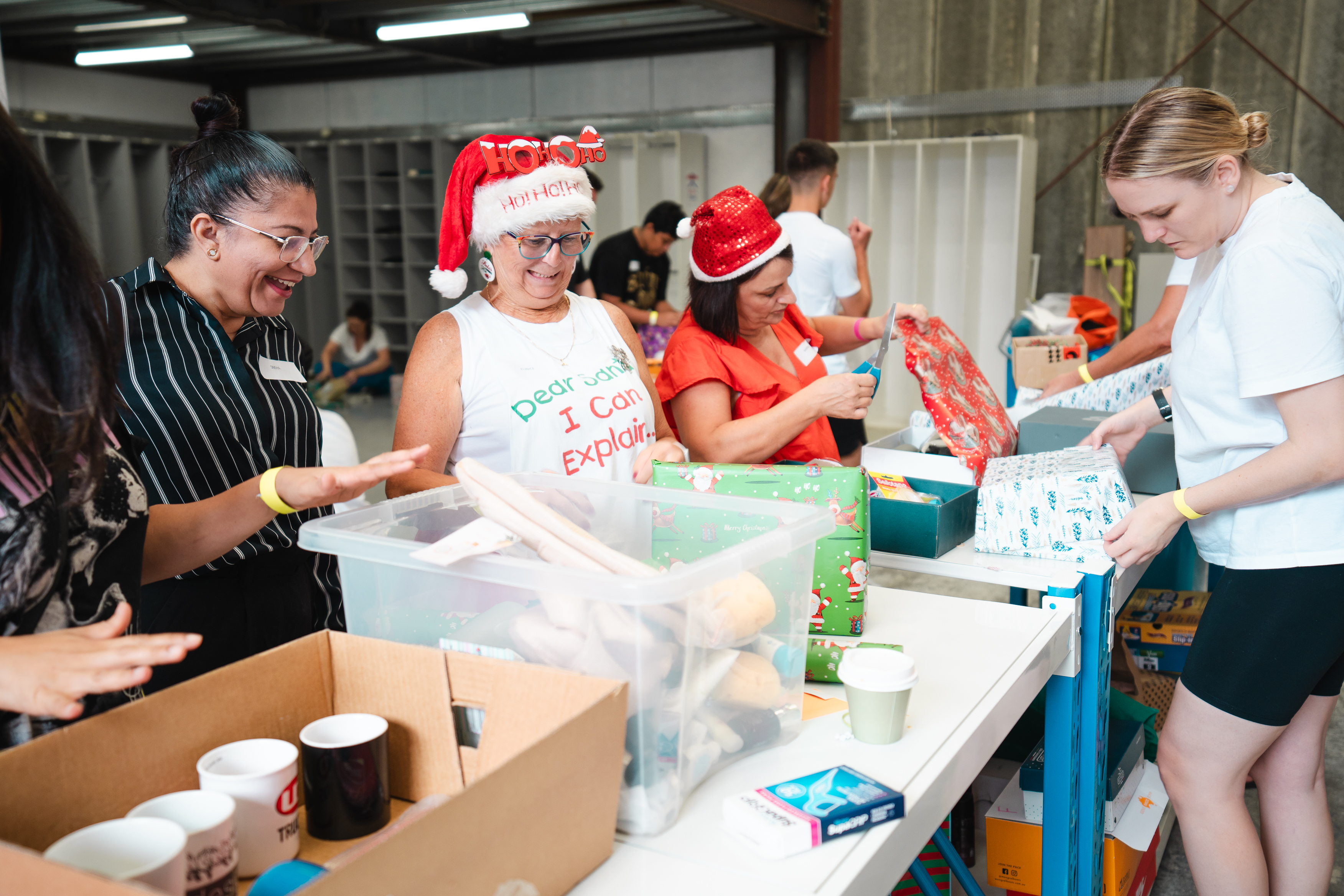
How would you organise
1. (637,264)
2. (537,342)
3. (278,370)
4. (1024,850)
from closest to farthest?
(278,370), (537,342), (1024,850), (637,264)

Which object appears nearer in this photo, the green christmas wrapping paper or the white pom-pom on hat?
the green christmas wrapping paper

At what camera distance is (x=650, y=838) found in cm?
109

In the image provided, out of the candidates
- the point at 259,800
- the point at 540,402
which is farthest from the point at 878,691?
the point at 540,402

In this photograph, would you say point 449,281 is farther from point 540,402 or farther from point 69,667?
point 69,667

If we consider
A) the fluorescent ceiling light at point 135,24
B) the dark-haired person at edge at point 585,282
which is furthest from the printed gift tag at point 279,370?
the fluorescent ceiling light at point 135,24

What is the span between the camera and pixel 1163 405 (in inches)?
92.6

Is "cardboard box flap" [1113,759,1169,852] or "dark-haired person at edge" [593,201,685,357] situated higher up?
"dark-haired person at edge" [593,201,685,357]

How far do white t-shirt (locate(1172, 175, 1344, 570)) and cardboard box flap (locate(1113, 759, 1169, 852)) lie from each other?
2.22 ft

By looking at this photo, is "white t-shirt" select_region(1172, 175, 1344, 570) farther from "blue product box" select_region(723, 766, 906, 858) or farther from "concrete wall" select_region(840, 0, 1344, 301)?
"concrete wall" select_region(840, 0, 1344, 301)

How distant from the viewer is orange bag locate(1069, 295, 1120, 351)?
538 centimetres

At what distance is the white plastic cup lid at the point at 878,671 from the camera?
124cm

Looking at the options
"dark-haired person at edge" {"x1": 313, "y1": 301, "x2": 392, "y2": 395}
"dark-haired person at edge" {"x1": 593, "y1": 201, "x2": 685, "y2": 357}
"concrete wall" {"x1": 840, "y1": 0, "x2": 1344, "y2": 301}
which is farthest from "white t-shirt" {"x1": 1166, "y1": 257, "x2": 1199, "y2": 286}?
"dark-haired person at edge" {"x1": 313, "y1": 301, "x2": 392, "y2": 395}

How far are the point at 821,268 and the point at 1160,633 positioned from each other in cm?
244

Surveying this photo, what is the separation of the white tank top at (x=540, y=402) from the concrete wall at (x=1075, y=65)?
18.8ft
